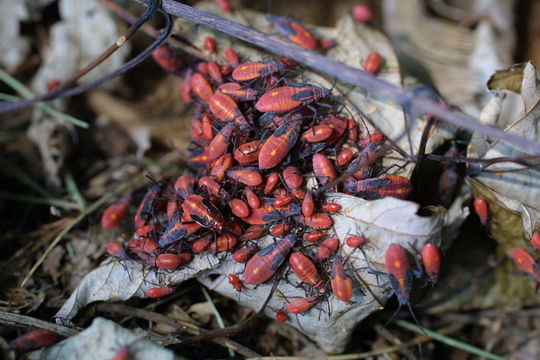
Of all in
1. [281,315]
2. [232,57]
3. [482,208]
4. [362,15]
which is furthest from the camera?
[362,15]

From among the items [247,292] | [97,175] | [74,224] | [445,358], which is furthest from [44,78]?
[445,358]

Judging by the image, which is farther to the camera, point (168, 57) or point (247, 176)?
point (168, 57)

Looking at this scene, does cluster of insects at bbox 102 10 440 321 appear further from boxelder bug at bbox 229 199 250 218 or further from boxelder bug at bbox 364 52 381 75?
boxelder bug at bbox 364 52 381 75

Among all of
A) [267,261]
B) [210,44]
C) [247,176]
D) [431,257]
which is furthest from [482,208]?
[210,44]

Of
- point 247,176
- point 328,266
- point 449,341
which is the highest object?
point 247,176

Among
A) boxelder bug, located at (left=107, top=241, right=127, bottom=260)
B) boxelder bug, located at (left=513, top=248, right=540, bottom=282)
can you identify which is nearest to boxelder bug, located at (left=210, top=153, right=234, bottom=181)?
boxelder bug, located at (left=107, top=241, right=127, bottom=260)

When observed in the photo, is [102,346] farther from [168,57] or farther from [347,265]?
[168,57]

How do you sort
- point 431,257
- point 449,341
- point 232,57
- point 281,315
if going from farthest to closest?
point 449,341 → point 232,57 → point 281,315 → point 431,257
